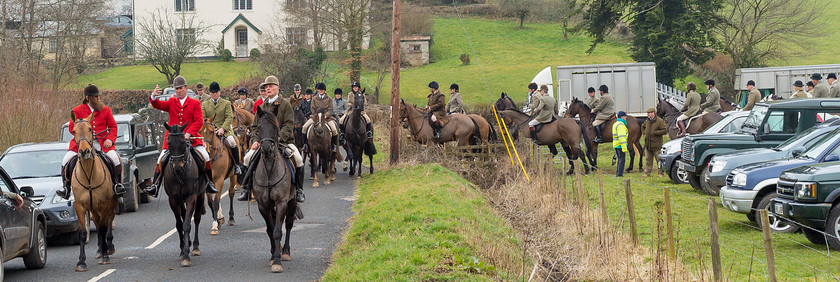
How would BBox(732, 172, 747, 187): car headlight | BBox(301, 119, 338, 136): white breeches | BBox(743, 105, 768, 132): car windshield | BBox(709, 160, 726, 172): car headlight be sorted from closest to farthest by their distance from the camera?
1. BBox(732, 172, 747, 187): car headlight
2. BBox(709, 160, 726, 172): car headlight
3. BBox(743, 105, 768, 132): car windshield
4. BBox(301, 119, 338, 136): white breeches

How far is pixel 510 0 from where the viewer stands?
280ft

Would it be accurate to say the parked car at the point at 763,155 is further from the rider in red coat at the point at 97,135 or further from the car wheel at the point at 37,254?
the car wheel at the point at 37,254

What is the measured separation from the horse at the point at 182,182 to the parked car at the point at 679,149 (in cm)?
1235

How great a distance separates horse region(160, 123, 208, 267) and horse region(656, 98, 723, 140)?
16197mm

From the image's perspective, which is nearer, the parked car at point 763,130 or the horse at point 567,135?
the parked car at point 763,130

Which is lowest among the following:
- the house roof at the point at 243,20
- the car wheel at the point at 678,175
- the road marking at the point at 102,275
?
the road marking at the point at 102,275

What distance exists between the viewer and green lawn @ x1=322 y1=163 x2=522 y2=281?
29.8 feet

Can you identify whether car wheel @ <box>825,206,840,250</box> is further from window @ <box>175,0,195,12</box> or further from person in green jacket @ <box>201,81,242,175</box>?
window @ <box>175,0,195,12</box>

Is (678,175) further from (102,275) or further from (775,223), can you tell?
(102,275)

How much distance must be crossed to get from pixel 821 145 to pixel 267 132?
29.4ft

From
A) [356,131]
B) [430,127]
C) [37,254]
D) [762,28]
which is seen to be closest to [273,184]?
[37,254]

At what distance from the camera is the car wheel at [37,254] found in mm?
10414

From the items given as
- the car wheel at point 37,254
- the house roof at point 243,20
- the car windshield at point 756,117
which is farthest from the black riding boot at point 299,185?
the house roof at point 243,20

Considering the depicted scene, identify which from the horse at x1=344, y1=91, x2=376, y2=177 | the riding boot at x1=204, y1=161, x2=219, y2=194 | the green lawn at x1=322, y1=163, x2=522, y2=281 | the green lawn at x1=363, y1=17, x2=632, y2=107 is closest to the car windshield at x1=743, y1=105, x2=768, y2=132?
the green lawn at x1=322, y1=163, x2=522, y2=281
